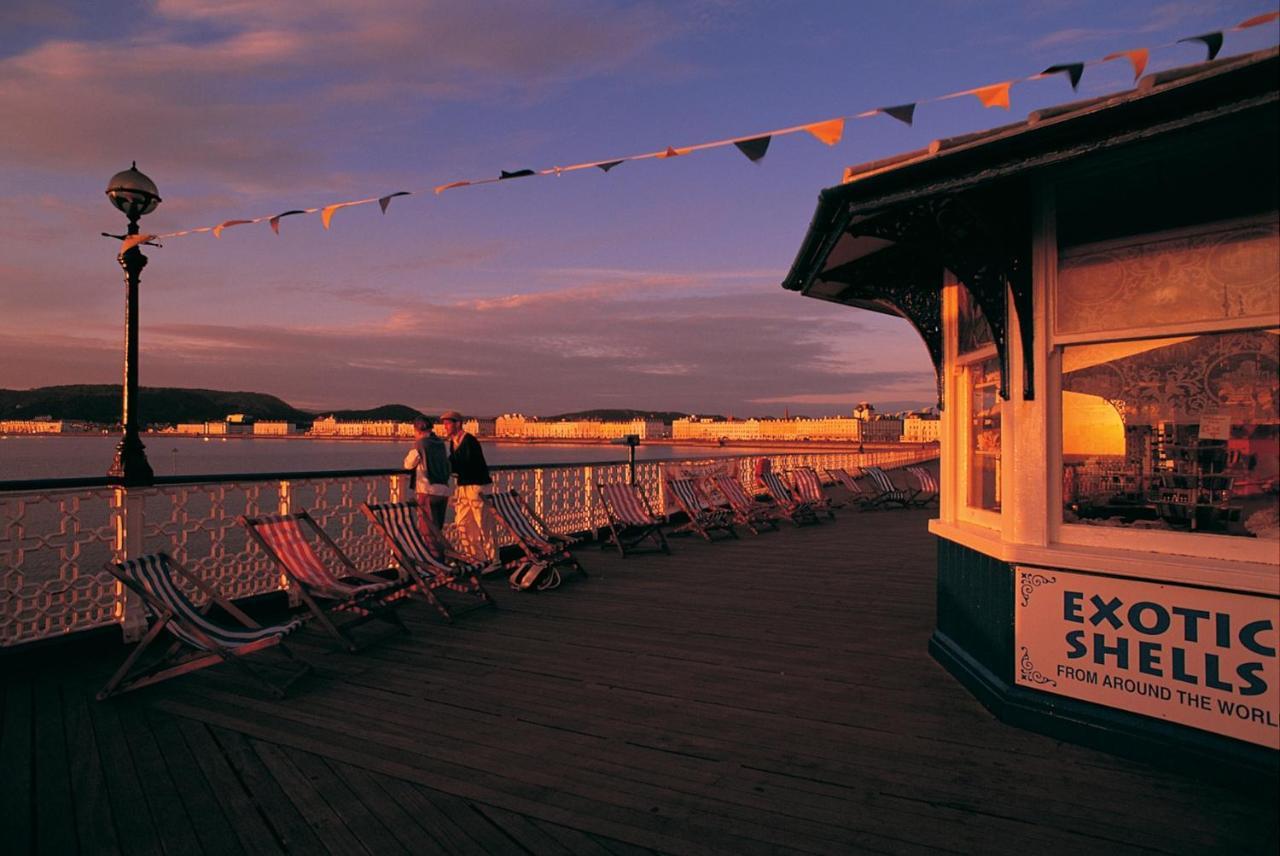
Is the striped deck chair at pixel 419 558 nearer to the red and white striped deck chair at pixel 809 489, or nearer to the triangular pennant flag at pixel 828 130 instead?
the triangular pennant flag at pixel 828 130

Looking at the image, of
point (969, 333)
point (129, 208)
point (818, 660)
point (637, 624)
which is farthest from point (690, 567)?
point (129, 208)

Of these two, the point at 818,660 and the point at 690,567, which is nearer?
the point at 818,660

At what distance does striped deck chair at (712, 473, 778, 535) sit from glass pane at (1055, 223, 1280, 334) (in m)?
7.33

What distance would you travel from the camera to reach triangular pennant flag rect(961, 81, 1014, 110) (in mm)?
3701

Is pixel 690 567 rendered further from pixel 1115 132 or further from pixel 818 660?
pixel 1115 132

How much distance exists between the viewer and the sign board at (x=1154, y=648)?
2.80 m

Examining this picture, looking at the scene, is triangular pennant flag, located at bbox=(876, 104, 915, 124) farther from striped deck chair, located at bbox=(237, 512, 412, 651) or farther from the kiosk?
striped deck chair, located at bbox=(237, 512, 412, 651)

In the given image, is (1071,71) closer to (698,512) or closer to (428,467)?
(428,467)

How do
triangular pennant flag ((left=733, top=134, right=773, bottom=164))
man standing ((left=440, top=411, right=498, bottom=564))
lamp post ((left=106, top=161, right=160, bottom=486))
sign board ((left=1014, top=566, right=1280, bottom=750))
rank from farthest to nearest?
man standing ((left=440, top=411, right=498, bottom=564)) < lamp post ((left=106, top=161, right=160, bottom=486)) < triangular pennant flag ((left=733, top=134, right=773, bottom=164)) < sign board ((left=1014, top=566, right=1280, bottom=750))

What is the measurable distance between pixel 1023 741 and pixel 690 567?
4.56 meters

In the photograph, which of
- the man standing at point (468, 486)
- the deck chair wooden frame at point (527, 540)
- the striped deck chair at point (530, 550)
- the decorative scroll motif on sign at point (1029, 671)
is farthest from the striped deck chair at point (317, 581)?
the decorative scroll motif on sign at point (1029, 671)

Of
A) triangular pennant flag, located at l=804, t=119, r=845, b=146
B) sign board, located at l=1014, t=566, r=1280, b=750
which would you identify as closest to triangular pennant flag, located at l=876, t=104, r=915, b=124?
triangular pennant flag, located at l=804, t=119, r=845, b=146

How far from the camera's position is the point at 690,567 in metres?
7.62

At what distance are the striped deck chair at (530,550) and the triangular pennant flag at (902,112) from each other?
4.37 meters
